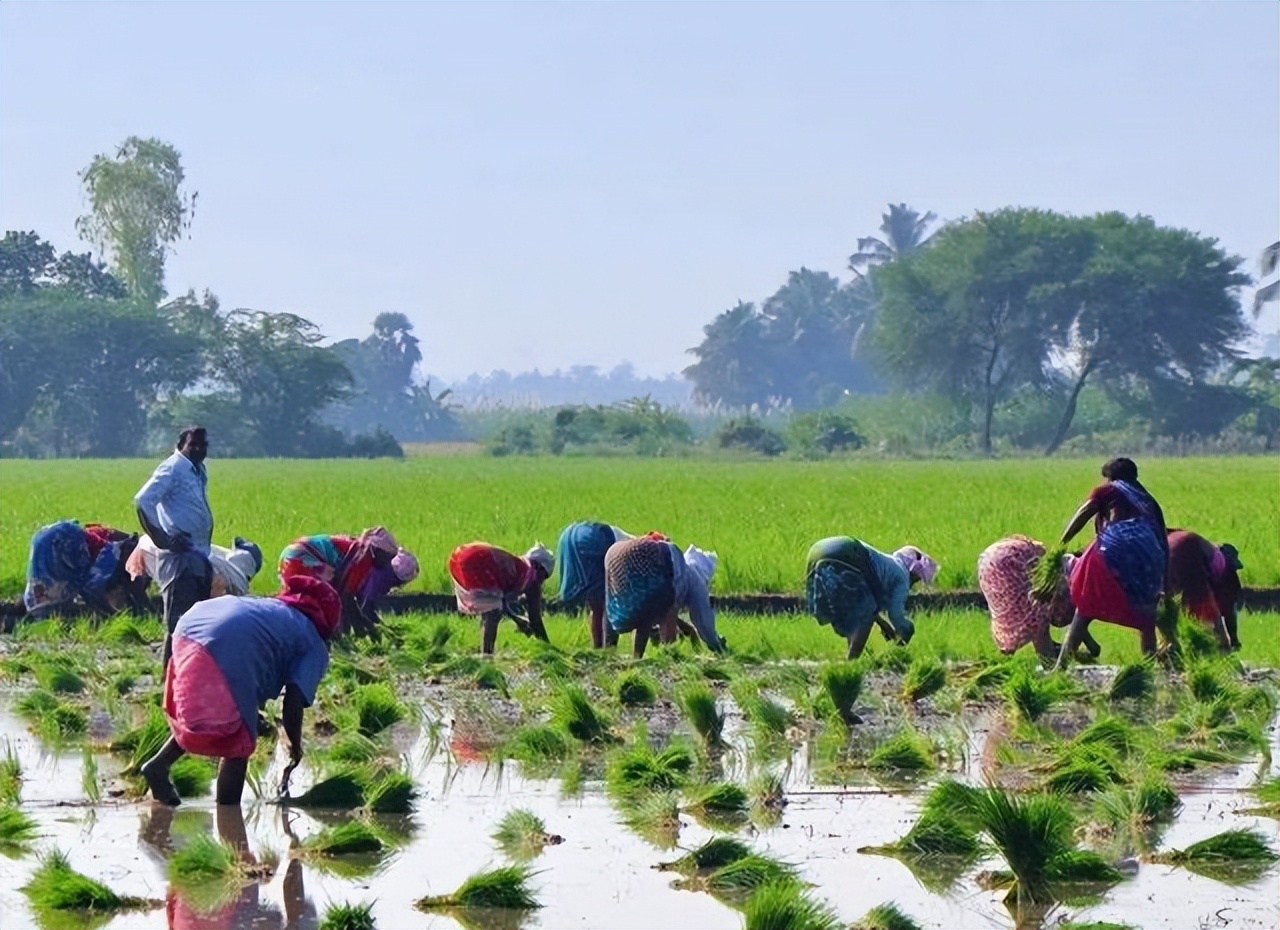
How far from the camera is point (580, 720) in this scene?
35.8 ft

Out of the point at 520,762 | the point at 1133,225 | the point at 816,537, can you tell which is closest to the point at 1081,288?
the point at 1133,225

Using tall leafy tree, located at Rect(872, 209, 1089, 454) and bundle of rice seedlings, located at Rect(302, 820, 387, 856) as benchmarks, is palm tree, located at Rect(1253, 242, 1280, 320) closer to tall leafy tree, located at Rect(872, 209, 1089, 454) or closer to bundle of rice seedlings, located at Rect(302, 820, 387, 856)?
tall leafy tree, located at Rect(872, 209, 1089, 454)

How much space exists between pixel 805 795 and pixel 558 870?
1.84 m

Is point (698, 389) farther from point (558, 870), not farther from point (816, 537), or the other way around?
point (558, 870)

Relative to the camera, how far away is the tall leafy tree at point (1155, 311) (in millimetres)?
80625

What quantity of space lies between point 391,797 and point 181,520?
13.8 feet

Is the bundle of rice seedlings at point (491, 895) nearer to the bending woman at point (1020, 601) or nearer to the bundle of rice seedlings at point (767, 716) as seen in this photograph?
the bundle of rice seedlings at point (767, 716)

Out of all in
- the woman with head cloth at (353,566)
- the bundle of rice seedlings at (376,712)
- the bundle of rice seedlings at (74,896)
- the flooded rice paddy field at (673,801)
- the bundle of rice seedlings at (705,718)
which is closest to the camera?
the bundle of rice seedlings at (74,896)

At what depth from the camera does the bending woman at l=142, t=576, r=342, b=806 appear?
28.8ft

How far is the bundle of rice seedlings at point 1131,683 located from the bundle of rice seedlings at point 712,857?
4755mm

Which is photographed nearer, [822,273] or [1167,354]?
[1167,354]

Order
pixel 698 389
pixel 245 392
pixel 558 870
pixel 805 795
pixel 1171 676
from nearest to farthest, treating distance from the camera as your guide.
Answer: pixel 558 870 < pixel 805 795 < pixel 1171 676 < pixel 245 392 < pixel 698 389

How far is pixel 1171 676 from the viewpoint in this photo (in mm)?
13586

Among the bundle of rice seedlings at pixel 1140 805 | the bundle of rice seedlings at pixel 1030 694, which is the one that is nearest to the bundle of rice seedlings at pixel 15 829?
the bundle of rice seedlings at pixel 1140 805
